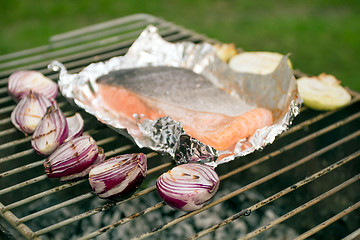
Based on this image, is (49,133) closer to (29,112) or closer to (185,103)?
(29,112)

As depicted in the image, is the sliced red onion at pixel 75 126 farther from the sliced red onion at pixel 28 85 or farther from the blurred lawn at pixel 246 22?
the blurred lawn at pixel 246 22

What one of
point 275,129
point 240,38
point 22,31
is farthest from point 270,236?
point 22,31

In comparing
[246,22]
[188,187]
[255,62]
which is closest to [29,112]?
[188,187]

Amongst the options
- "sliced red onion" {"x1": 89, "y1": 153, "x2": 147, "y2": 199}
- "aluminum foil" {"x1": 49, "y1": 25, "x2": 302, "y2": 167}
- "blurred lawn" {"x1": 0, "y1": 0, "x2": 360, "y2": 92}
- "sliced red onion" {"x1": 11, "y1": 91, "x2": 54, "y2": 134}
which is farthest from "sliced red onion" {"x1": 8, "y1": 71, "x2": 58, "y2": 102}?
"blurred lawn" {"x1": 0, "y1": 0, "x2": 360, "y2": 92}

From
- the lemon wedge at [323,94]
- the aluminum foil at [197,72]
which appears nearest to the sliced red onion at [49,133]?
the aluminum foil at [197,72]

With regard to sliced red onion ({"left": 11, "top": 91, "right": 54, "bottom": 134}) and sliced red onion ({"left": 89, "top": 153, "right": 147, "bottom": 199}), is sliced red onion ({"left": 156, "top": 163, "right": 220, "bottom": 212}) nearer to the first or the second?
sliced red onion ({"left": 89, "top": 153, "right": 147, "bottom": 199})

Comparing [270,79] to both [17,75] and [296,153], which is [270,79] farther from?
[17,75]
